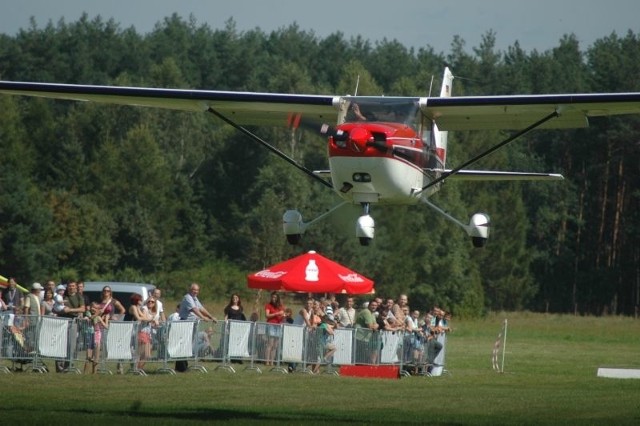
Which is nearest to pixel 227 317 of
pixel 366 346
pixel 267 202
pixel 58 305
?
pixel 366 346

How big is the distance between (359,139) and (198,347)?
6.19m

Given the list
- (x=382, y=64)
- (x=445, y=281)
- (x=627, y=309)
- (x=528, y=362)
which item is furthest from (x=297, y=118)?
(x=382, y=64)

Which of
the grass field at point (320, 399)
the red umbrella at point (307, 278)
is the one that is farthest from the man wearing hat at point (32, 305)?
the red umbrella at point (307, 278)

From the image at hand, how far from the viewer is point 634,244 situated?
3044 inches

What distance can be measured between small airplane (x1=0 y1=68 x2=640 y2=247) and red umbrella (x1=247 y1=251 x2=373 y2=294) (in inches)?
205

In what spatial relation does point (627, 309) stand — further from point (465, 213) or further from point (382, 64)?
point (382, 64)

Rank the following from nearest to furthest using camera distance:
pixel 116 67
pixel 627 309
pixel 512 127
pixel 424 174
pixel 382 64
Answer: pixel 424 174 → pixel 512 127 → pixel 627 309 → pixel 116 67 → pixel 382 64

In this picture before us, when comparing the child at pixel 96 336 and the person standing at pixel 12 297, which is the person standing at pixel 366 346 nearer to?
the child at pixel 96 336

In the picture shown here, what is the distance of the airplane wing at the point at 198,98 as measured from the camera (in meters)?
20.3

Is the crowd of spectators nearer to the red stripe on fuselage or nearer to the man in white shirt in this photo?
the man in white shirt

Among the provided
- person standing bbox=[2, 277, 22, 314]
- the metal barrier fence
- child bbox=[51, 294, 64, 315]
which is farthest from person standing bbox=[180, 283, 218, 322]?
person standing bbox=[2, 277, 22, 314]

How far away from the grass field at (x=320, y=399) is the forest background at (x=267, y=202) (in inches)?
1089

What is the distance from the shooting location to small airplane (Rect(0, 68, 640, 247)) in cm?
1848

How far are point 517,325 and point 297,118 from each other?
3350 cm
